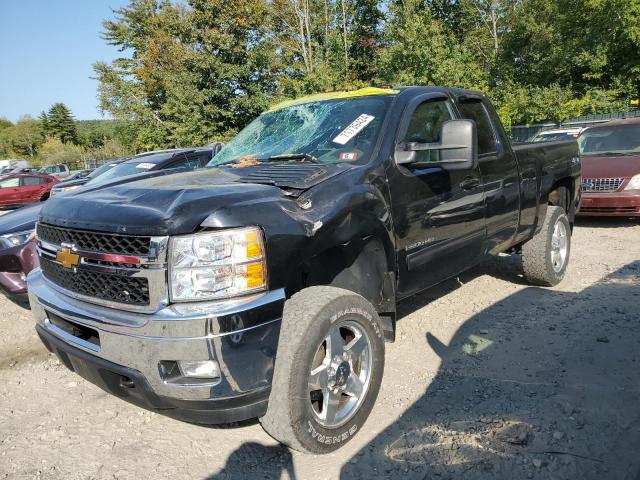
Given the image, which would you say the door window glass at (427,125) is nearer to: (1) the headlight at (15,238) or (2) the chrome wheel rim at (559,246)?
(2) the chrome wheel rim at (559,246)

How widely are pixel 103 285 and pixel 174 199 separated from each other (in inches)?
23.1

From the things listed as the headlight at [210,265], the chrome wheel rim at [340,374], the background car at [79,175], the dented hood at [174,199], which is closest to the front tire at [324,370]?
the chrome wheel rim at [340,374]

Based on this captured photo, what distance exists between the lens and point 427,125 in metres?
3.73

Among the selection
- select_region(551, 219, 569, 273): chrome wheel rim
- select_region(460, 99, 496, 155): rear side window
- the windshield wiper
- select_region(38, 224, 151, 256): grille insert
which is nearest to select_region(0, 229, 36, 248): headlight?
select_region(38, 224, 151, 256): grille insert

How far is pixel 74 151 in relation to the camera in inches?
2242

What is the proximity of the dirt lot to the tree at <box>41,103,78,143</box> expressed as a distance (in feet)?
304

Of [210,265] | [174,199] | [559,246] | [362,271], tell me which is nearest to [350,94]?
[362,271]

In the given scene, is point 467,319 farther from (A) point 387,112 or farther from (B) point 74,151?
(B) point 74,151

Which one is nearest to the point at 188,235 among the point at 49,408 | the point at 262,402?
the point at 262,402

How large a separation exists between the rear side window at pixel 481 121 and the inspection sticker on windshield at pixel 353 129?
1.09 metres

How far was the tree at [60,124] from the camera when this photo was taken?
Result: 3374 inches

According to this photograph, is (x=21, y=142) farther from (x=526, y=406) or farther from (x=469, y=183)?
(x=526, y=406)

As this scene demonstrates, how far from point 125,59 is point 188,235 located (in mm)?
49679

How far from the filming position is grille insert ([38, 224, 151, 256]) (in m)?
2.30
